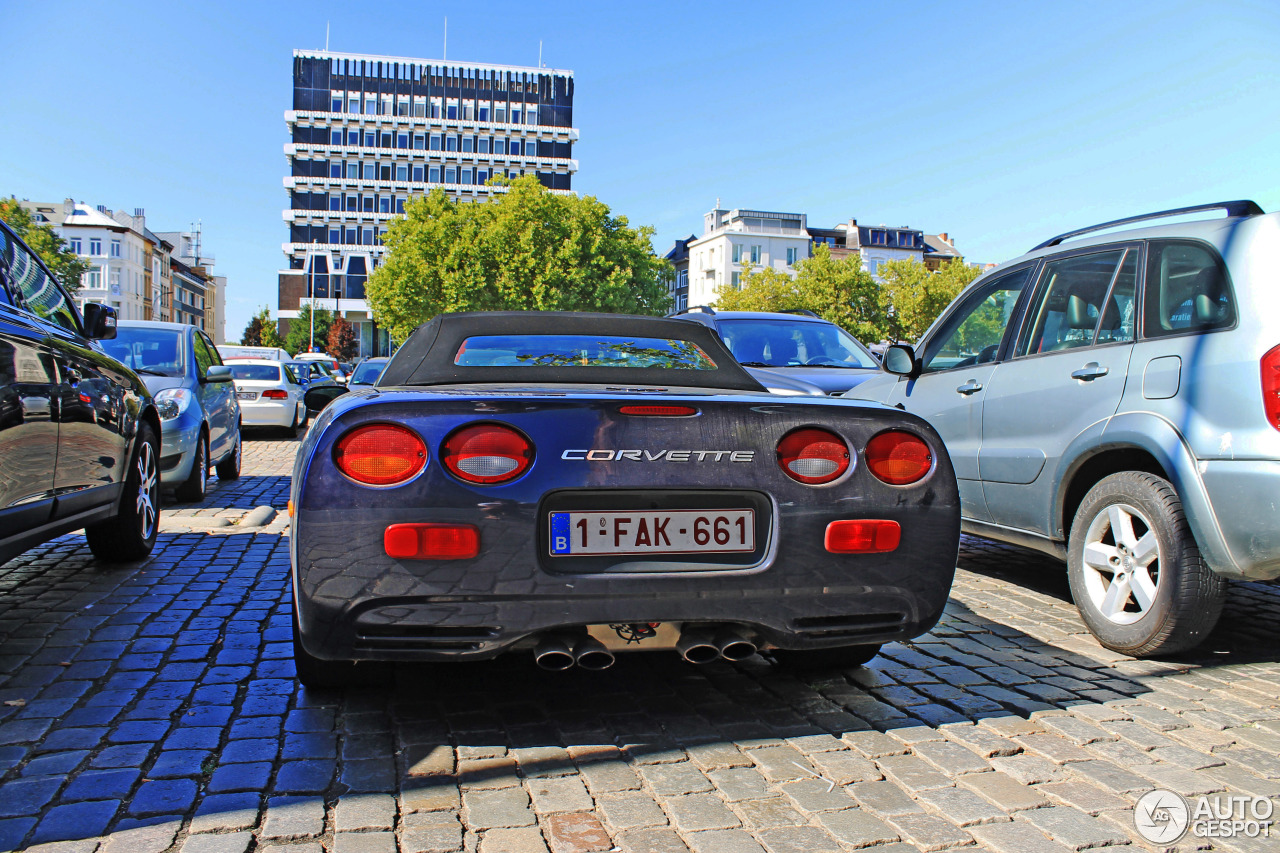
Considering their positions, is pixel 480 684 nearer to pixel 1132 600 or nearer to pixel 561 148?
pixel 1132 600

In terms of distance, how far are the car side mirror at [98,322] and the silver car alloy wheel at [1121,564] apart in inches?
196

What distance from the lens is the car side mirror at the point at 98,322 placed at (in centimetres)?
545

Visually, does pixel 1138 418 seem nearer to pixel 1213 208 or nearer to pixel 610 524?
pixel 1213 208

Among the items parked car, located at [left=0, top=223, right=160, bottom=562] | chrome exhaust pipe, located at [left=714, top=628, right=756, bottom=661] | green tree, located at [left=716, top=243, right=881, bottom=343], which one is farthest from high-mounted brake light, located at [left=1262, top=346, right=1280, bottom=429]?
green tree, located at [left=716, top=243, right=881, bottom=343]

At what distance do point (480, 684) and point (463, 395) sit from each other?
1.26m

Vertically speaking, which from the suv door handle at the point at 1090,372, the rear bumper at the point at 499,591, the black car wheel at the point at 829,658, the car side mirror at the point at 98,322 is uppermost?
the car side mirror at the point at 98,322

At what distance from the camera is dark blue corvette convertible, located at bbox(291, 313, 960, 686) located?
9.14ft

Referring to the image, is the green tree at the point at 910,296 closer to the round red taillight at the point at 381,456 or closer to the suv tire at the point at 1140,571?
the suv tire at the point at 1140,571

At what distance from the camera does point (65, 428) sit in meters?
4.43

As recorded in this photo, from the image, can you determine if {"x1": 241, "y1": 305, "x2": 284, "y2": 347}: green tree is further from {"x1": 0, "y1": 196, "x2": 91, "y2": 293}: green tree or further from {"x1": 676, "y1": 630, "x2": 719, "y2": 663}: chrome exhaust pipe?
{"x1": 676, "y1": 630, "x2": 719, "y2": 663}: chrome exhaust pipe

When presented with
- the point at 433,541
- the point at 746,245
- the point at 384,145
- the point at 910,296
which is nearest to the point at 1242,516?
the point at 433,541

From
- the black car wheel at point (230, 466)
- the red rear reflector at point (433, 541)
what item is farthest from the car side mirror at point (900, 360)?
the black car wheel at point (230, 466)

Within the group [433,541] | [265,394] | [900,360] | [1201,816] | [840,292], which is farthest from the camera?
[840,292]

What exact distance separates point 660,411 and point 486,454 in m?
0.52
